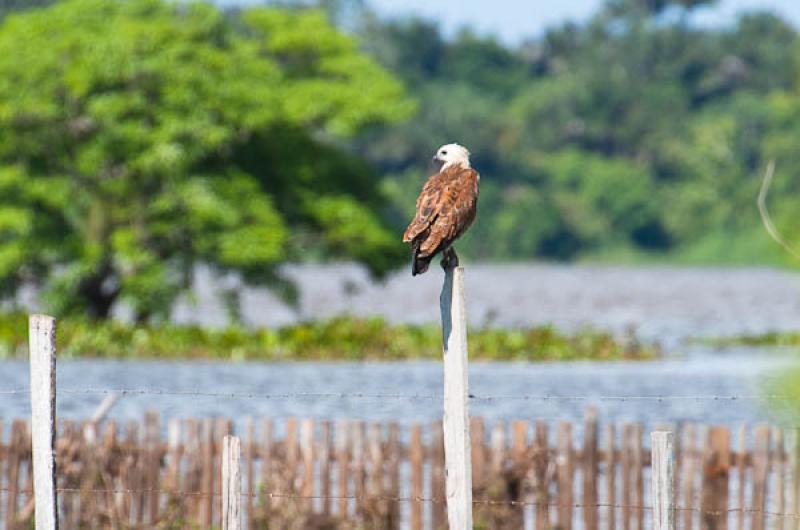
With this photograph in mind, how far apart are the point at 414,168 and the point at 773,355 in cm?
10085

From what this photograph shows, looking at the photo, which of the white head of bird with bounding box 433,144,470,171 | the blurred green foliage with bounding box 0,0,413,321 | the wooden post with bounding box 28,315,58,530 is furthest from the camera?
the blurred green foliage with bounding box 0,0,413,321

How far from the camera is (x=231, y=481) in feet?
29.6

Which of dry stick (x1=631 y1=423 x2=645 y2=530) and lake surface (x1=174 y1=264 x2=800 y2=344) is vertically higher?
lake surface (x1=174 y1=264 x2=800 y2=344)

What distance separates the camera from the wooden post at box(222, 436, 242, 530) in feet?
29.5

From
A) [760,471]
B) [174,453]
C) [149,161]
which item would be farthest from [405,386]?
[760,471]

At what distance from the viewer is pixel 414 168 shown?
353 feet

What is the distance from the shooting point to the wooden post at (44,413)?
922 cm

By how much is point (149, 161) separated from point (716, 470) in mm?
22333

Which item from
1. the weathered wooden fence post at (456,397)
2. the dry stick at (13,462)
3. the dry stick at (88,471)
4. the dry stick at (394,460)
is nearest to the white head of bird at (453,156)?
the weathered wooden fence post at (456,397)

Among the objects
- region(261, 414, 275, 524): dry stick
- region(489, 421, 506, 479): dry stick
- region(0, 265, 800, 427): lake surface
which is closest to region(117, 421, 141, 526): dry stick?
region(261, 414, 275, 524): dry stick

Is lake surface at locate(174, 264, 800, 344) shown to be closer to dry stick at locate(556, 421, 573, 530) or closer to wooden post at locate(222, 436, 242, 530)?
dry stick at locate(556, 421, 573, 530)

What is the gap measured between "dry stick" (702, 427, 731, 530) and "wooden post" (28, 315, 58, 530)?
19.6 feet

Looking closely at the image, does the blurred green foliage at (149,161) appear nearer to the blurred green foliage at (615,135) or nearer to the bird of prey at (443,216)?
the bird of prey at (443,216)

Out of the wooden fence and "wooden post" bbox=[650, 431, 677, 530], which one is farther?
the wooden fence
